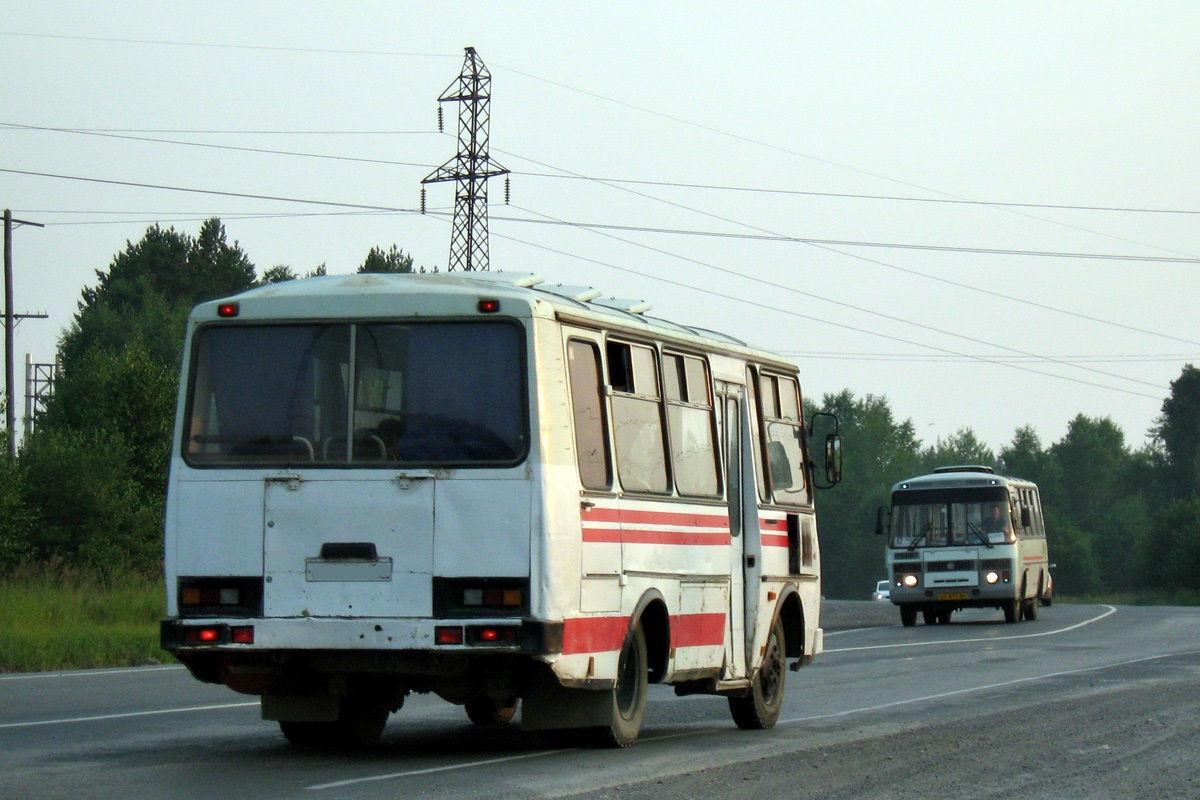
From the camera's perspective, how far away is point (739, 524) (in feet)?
45.8

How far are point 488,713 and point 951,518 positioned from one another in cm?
2625

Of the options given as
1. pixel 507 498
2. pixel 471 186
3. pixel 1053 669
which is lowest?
pixel 1053 669

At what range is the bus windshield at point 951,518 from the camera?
38594 millimetres

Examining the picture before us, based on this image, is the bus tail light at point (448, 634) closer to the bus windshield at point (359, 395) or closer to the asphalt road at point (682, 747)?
the asphalt road at point (682, 747)

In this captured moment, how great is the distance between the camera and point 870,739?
13.2 meters

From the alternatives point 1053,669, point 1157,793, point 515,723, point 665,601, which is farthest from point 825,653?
point 1157,793

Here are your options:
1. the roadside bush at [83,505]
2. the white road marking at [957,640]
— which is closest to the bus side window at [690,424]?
the white road marking at [957,640]

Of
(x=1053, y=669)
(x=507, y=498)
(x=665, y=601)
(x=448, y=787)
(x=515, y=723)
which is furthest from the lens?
(x=1053, y=669)

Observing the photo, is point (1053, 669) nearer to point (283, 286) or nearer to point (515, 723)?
point (515, 723)

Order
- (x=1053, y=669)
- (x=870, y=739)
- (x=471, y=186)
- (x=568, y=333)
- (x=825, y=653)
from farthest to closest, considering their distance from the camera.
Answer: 1. (x=471, y=186)
2. (x=825, y=653)
3. (x=1053, y=669)
4. (x=870, y=739)
5. (x=568, y=333)

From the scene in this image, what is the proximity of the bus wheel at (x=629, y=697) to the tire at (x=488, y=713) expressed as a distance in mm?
1704

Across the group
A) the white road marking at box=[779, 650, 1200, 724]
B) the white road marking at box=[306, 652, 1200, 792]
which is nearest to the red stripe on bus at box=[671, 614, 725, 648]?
the white road marking at box=[306, 652, 1200, 792]

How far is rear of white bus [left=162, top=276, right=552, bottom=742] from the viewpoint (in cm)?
1055

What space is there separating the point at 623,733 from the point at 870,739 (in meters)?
2.18
